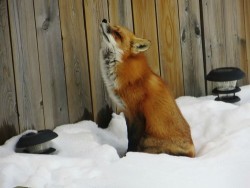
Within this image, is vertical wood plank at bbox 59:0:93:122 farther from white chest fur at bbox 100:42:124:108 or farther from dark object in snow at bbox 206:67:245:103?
dark object in snow at bbox 206:67:245:103

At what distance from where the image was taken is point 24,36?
2600 mm

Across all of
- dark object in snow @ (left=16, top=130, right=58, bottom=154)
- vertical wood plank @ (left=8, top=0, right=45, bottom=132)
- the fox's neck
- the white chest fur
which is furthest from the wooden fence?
the fox's neck

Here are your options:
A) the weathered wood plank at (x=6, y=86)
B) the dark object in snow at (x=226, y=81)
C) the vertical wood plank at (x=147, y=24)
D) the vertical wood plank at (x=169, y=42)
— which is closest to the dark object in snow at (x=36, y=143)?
the weathered wood plank at (x=6, y=86)

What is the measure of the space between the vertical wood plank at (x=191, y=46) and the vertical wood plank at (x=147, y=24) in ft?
0.90

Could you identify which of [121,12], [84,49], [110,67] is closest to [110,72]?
[110,67]

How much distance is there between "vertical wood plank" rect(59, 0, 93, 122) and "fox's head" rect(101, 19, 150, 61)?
0.40 metres

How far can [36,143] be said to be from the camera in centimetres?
232

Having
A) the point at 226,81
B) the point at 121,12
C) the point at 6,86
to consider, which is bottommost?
the point at 226,81

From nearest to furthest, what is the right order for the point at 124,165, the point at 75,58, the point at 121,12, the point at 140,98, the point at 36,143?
the point at 124,165 < the point at 36,143 < the point at 140,98 < the point at 75,58 < the point at 121,12

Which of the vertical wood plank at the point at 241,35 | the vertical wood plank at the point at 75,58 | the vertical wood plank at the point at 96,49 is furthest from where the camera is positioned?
the vertical wood plank at the point at 241,35

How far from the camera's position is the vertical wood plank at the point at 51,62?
8.84ft

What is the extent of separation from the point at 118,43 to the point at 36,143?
703 mm

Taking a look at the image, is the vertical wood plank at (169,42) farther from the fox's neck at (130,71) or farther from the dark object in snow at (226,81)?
the fox's neck at (130,71)

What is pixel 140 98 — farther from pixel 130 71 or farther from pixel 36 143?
pixel 36 143
